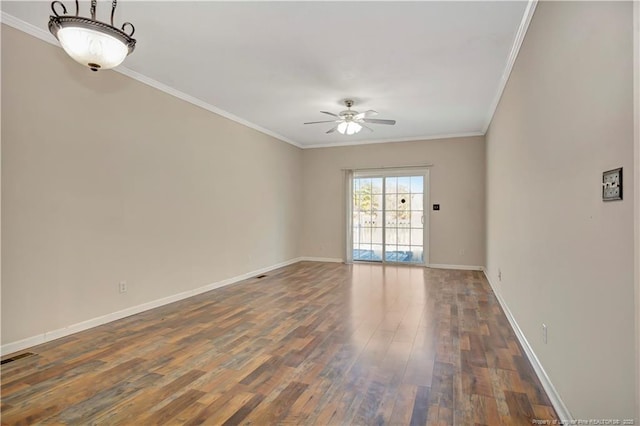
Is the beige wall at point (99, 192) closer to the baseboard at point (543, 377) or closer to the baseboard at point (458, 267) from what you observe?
the baseboard at point (543, 377)

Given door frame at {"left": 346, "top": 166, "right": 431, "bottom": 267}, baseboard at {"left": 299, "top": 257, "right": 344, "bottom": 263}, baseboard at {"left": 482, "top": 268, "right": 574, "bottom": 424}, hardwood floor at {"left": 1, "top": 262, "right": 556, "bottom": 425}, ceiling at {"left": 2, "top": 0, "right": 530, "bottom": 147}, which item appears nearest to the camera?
baseboard at {"left": 482, "top": 268, "right": 574, "bottom": 424}

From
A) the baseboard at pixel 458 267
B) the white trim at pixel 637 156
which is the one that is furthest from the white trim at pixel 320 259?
the white trim at pixel 637 156

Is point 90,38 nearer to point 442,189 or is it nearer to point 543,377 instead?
point 543,377

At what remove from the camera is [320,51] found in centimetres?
327

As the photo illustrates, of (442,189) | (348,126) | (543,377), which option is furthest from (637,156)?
(442,189)

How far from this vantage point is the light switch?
1.28 meters

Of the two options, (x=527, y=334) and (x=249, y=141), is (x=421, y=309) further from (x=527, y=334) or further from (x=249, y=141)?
(x=249, y=141)

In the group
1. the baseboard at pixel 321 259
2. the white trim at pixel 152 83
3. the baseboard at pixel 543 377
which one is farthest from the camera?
the baseboard at pixel 321 259

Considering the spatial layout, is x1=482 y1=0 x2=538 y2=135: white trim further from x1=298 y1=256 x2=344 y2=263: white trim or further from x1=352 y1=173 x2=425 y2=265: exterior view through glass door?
x1=298 y1=256 x2=344 y2=263: white trim

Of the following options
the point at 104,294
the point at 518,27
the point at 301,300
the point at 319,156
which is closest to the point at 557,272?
the point at 518,27

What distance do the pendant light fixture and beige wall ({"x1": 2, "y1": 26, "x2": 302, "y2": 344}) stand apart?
135cm

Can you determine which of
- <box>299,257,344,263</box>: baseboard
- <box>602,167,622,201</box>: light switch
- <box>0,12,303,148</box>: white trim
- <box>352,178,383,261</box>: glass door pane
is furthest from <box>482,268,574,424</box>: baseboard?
<box>0,12,303,148</box>: white trim

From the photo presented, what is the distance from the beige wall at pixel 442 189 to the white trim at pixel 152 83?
1497 millimetres

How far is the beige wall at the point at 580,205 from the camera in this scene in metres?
1.26
